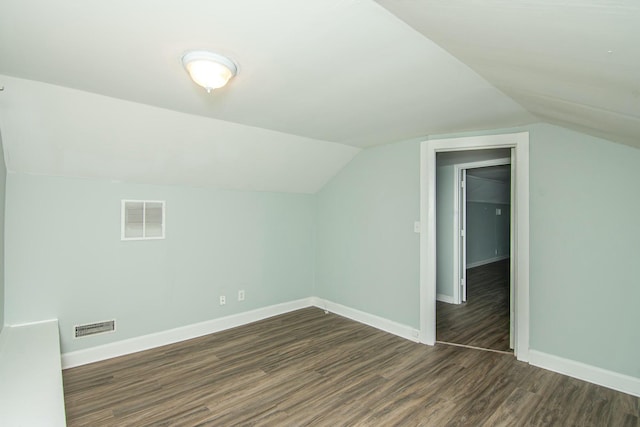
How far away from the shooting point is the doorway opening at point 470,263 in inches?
140

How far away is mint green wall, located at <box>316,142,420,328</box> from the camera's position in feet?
11.3

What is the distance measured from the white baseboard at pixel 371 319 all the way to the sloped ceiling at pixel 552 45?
2528 mm

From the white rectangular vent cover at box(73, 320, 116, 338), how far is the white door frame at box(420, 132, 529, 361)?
308 centimetres

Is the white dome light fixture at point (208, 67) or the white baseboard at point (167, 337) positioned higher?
the white dome light fixture at point (208, 67)

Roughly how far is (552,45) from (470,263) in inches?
263

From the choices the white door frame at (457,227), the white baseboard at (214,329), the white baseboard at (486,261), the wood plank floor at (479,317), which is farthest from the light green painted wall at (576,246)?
the white baseboard at (486,261)

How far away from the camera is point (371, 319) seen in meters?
3.78

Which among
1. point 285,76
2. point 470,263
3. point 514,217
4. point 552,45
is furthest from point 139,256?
point 470,263

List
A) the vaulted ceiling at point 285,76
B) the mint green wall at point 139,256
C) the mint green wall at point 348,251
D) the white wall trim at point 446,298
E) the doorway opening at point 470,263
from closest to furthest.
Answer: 1. the vaulted ceiling at point 285,76
2. the mint green wall at point 348,251
3. the mint green wall at point 139,256
4. the doorway opening at point 470,263
5. the white wall trim at point 446,298

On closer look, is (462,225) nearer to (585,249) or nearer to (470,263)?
(585,249)

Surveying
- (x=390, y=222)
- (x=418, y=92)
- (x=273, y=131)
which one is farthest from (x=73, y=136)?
(x=390, y=222)

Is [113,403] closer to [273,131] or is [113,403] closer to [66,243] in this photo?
[66,243]

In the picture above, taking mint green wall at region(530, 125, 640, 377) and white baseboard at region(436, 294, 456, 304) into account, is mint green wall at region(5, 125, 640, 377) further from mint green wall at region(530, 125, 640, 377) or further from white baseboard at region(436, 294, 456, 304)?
white baseboard at region(436, 294, 456, 304)

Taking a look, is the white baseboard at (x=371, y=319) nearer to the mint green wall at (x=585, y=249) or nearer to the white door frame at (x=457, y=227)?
the mint green wall at (x=585, y=249)
